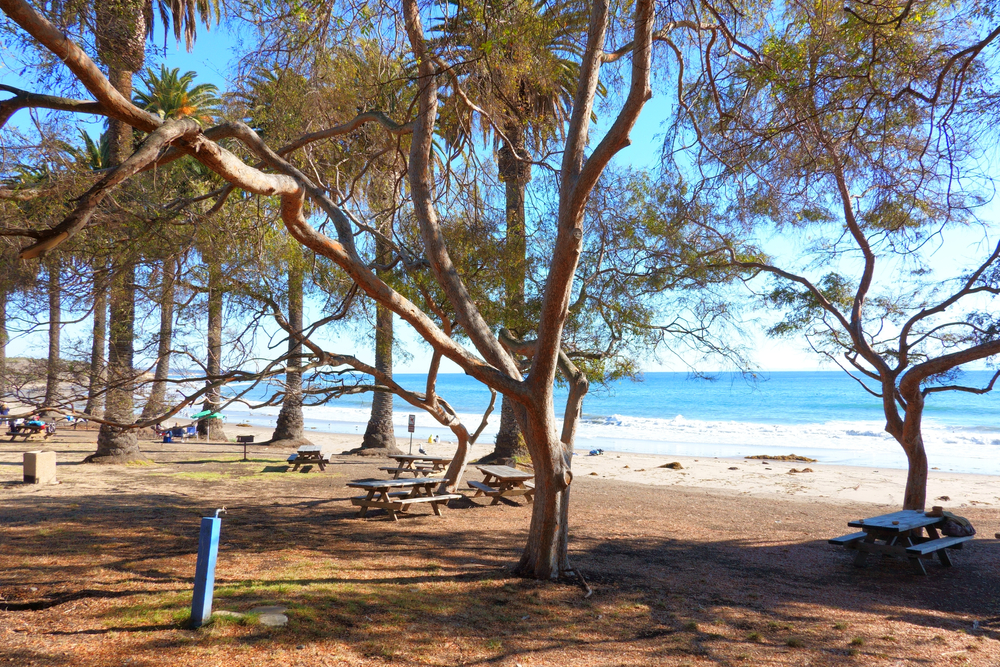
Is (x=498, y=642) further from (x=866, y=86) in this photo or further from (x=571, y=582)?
(x=866, y=86)

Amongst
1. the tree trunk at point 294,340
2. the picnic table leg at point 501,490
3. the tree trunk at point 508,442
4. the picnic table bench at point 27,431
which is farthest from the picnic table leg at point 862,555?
the picnic table bench at point 27,431

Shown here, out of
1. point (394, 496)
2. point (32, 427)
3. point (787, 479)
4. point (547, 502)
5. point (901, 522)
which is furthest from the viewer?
point (32, 427)

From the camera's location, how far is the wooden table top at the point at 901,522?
8.03 metres

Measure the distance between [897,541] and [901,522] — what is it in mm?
401

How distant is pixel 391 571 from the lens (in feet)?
22.8

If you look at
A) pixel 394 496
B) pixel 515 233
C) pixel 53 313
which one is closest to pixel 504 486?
pixel 394 496

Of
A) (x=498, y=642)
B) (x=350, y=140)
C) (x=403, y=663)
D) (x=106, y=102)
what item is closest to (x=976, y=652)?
(x=498, y=642)

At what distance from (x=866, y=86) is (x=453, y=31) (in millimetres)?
4203

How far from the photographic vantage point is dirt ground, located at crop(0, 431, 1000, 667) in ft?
15.4

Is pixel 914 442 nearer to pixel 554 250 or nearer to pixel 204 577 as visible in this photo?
pixel 554 250

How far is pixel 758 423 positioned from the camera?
145 ft

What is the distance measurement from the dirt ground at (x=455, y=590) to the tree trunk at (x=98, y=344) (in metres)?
1.66

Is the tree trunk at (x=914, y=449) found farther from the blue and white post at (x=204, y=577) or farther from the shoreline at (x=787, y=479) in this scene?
the blue and white post at (x=204, y=577)

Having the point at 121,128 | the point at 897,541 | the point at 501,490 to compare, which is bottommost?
the point at 897,541
